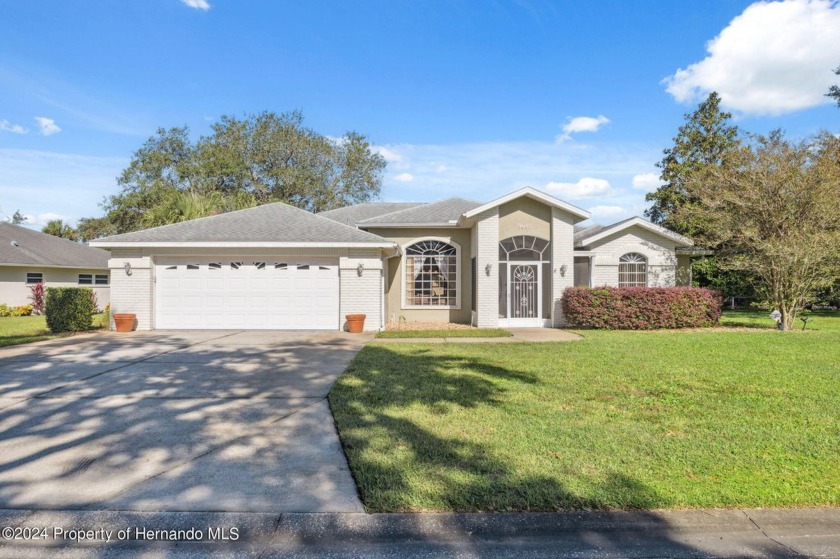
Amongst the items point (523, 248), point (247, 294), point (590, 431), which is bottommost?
point (590, 431)

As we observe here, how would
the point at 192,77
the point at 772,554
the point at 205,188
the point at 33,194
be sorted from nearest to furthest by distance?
1. the point at 772,554
2. the point at 192,77
3. the point at 33,194
4. the point at 205,188

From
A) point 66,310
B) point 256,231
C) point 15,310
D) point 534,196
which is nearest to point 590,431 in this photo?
point 534,196

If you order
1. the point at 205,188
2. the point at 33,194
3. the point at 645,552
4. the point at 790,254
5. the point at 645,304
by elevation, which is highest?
the point at 205,188

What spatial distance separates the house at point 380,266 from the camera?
14.2 m

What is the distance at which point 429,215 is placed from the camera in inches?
682

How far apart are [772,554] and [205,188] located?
38739 mm

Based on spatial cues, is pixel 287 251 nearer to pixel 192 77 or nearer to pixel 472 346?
pixel 472 346

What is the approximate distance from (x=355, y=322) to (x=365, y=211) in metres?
9.01

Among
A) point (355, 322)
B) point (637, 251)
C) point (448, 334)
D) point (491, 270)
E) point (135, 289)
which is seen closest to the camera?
point (448, 334)

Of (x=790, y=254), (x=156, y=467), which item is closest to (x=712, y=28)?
(x=790, y=254)

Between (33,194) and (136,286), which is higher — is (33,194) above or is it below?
above

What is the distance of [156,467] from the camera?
13.4 ft

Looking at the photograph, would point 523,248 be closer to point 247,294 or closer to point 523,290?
point 523,290

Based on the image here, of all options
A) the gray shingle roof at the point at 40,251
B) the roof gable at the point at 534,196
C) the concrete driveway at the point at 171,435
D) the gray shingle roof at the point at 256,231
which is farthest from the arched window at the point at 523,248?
the gray shingle roof at the point at 40,251
